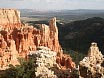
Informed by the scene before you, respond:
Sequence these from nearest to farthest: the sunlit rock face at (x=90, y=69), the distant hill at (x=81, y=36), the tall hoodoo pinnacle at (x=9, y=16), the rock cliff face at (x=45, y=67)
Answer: the sunlit rock face at (x=90, y=69) < the rock cliff face at (x=45, y=67) < the tall hoodoo pinnacle at (x=9, y=16) < the distant hill at (x=81, y=36)

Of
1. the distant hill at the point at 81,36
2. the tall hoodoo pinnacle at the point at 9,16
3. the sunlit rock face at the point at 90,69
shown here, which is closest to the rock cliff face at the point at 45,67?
the sunlit rock face at the point at 90,69

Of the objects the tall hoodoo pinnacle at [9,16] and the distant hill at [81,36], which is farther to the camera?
the distant hill at [81,36]

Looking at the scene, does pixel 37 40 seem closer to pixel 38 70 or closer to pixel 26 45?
pixel 26 45

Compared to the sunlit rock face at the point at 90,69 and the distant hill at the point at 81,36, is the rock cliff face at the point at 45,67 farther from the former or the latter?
the distant hill at the point at 81,36

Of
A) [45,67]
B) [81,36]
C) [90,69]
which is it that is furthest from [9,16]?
[90,69]

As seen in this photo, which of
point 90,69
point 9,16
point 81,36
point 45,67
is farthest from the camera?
point 81,36

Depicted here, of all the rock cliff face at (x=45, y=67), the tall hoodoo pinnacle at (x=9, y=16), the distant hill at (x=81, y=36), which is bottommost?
the distant hill at (x=81, y=36)

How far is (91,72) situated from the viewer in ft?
53.2

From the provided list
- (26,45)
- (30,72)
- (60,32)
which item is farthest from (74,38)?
(30,72)

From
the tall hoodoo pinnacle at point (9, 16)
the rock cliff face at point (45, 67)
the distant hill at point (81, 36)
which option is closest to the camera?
the rock cliff face at point (45, 67)

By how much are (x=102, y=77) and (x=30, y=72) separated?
7.08 m

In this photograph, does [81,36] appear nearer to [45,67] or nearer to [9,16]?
[9,16]

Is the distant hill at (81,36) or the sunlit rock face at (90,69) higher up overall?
the sunlit rock face at (90,69)

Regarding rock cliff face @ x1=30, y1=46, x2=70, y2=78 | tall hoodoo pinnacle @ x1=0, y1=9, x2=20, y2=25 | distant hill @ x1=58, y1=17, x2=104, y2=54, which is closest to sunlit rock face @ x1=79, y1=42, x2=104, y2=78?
rock cliff face @ x1=30, y1=46, x2=70, y2=78
